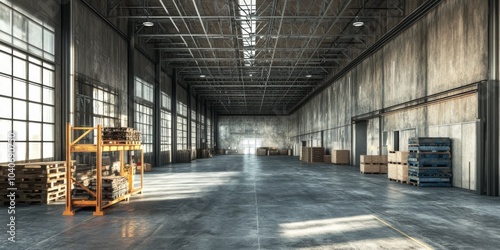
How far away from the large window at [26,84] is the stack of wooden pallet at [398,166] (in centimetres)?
1413

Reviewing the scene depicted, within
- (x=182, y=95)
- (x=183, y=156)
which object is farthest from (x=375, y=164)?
(x=182, y=95)

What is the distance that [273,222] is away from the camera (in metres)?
7.89

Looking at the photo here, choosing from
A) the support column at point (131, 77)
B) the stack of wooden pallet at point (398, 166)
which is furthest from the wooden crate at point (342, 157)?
the support column at point (131, 77)

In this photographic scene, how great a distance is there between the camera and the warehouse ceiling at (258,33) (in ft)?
63.3

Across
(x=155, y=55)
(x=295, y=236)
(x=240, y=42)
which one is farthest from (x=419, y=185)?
(x=155, y=55)

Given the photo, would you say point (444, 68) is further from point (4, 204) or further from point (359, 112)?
point (4, 204)

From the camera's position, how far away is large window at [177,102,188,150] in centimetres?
3688

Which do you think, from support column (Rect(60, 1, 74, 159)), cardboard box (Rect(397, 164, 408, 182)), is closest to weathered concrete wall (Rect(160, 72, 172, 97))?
support column (Rect(60, 1, 74, 159))

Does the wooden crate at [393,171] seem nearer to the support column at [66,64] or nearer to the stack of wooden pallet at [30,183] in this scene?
the stack of wooden pallet at [30,183]

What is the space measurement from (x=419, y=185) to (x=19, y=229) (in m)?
13.2

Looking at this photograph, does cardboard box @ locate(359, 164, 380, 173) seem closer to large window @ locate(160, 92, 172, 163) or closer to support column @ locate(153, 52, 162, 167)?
support column @ locate(153, 52, 162, 167)

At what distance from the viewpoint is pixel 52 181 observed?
11008 mm

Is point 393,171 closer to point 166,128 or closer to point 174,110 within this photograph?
point 166,128

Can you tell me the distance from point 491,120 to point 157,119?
21940 mm
